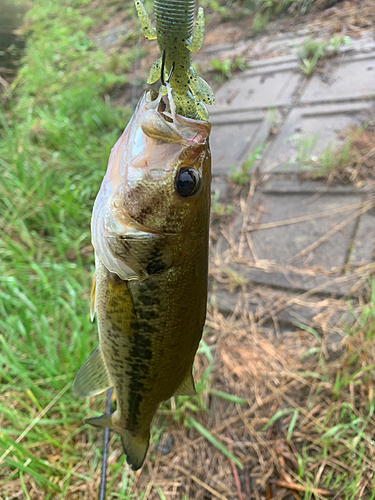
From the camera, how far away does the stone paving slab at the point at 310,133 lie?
303 cm

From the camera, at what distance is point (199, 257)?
37.9 inches

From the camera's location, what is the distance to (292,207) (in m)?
2.80

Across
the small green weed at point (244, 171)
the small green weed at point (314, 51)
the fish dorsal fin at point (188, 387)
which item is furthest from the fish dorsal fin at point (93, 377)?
the small green weed at point (314, 51)

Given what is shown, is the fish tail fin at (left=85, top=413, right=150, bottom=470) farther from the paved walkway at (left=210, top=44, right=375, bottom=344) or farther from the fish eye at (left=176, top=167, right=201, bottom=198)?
the paved walkway at (left=210, top=44, right=375, bottom=344)

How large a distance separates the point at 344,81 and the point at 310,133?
33.0 inches

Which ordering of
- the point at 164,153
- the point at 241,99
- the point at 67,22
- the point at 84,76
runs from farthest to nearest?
the point at 67,22
the point at 84,76
the point at 241,99
the point at 164,153

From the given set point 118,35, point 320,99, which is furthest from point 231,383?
point 118,35

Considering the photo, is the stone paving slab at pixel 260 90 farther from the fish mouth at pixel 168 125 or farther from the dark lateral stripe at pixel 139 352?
the dark lateral stripe at pixel 139 352

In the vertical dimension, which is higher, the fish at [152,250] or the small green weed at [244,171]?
the small green weed at [244,171]

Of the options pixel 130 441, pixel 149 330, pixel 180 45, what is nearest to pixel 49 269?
pixel 130 441

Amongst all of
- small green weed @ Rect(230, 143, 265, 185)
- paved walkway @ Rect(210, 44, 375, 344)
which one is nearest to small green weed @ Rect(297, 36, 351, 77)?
paved walkway @ Rect(210, 44, 375, 344)

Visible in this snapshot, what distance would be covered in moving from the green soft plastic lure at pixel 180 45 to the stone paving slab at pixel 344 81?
299 centimetres

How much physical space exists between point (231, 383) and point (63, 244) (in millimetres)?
1644

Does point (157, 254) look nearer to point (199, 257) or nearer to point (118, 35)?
point (199, 257)
